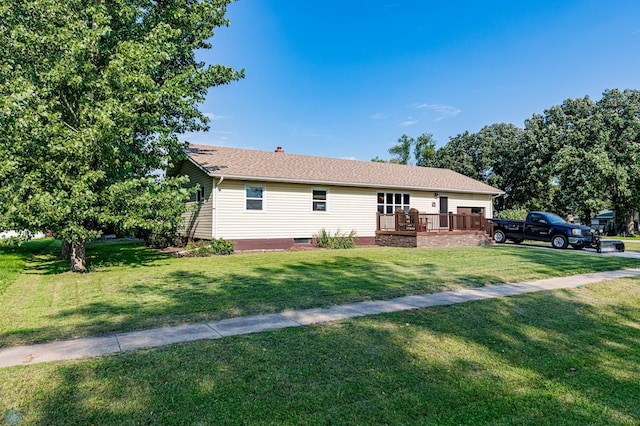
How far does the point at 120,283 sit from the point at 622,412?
889 centimetres

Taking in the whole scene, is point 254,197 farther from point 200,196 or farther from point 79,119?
point 79,119

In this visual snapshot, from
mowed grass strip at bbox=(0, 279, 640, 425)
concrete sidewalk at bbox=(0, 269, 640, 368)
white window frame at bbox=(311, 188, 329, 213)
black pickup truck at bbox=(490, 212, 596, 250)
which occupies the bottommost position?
mowed grass strip at bbox=(0, 279, 640, 425)

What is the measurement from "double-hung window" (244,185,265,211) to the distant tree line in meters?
28.6

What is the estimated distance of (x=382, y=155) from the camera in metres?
54.8

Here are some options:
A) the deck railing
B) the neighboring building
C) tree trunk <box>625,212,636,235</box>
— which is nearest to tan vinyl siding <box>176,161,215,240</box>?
the neighboring building

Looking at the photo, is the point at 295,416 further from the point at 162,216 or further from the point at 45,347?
the point at 162,216

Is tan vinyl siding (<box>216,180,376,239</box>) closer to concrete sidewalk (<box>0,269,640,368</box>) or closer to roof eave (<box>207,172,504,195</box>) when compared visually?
roof eave (<box>207,172,504,195</box>)

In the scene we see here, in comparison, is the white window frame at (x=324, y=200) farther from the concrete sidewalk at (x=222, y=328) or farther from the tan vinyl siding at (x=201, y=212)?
the concrete sidewalk at (x=222, y=328)

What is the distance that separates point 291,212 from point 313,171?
9.21 ft

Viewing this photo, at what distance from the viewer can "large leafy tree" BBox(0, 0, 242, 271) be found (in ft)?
29.0

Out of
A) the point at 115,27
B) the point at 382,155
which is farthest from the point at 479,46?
the point at 382,155

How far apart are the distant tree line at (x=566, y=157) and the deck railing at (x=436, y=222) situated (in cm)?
1758

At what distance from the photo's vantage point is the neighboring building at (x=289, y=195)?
623 inches

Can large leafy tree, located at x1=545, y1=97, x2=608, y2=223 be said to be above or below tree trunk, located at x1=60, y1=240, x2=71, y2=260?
above
